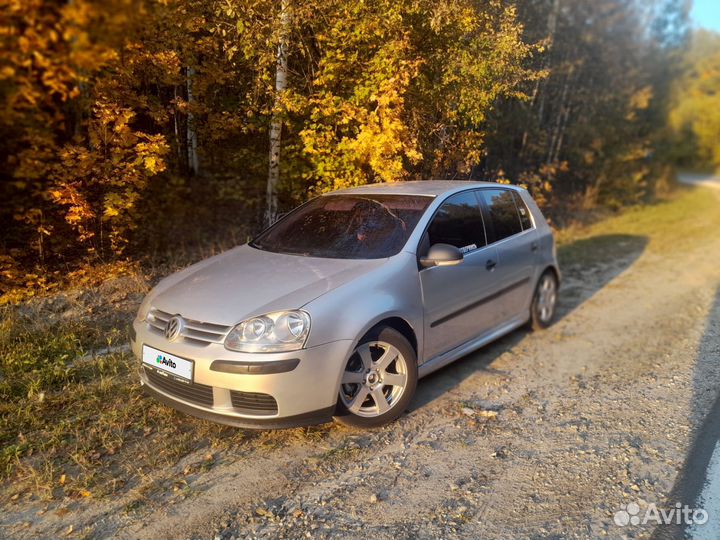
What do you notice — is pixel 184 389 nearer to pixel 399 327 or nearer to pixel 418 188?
pixel 399 327

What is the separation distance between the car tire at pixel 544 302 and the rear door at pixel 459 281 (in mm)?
983

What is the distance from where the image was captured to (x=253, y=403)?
3082 mm

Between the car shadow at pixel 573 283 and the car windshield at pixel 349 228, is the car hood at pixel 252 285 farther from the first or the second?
the car shadow at pixel 573 283

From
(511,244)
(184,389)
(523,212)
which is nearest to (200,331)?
(184,389)

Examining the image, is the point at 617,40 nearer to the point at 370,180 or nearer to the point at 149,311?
the point at 370,180

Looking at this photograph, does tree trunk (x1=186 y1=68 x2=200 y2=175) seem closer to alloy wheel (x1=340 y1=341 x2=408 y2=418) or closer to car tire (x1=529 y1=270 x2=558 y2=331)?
alloy wheel (x1=340 y1=341 x2=408 y2=418)

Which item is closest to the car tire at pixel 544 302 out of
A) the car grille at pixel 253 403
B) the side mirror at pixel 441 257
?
the side mirror at pixel 441 257

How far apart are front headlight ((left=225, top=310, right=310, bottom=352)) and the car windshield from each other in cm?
87

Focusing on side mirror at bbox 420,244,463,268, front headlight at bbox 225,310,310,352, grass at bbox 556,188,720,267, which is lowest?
grass at bbox 556,188,720,267

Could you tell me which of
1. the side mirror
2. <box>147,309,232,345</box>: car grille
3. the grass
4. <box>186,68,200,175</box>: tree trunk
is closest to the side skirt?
the side mirror

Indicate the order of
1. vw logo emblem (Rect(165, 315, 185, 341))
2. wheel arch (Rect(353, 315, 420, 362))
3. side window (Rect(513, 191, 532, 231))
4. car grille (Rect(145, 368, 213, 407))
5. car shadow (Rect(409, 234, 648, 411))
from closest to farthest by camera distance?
car grille (Rect(145, 368, 213, 407))
vw logo emblem (Rect(165, 315, 185, 341))
wheel arch (Rect(353, 315, 420, 362))
car shadow (Rect(409, 234, 648, 411))
side window (Rect(513, 191, 532, 231))

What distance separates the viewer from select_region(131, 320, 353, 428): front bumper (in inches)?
119

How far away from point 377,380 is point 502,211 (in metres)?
2.32

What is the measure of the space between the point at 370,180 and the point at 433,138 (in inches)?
46.5
